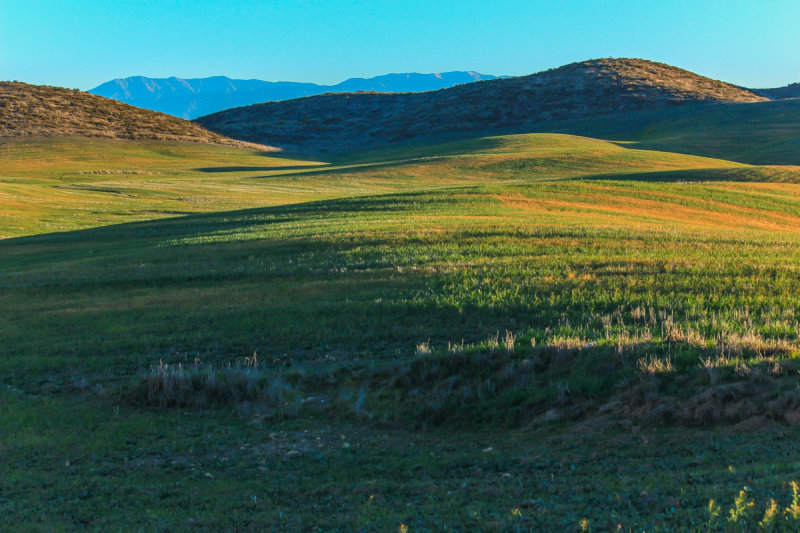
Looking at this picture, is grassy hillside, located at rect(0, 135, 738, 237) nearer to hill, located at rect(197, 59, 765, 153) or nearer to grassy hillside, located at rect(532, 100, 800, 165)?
grassy hillside, located at rect(532, 100, 800, 165)

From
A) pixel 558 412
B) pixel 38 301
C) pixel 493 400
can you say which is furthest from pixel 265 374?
pixel 38 301

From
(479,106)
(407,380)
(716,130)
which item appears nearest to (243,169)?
(479,106)

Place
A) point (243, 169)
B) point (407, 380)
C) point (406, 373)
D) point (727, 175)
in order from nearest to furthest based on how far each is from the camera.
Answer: point (407, 380), point (406, 373), point (727, 175), point (243, 169)

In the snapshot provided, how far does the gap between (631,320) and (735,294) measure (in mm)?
2859

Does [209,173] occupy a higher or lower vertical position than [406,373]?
higher

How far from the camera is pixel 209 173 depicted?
290 feet

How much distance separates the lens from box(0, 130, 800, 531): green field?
577 cm

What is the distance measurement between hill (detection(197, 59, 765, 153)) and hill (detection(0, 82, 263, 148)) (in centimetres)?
1158

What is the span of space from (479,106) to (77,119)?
79782mm

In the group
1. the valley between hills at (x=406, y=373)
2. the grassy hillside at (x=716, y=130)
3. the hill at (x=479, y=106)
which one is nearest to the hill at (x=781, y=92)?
the hill at (x=479, y=106)

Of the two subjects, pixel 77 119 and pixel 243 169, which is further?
pixel 77 119

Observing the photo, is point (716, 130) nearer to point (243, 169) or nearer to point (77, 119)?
point (243, 169)

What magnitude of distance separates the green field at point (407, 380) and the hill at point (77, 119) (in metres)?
100

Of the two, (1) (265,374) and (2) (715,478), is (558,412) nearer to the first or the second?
(2) (715,478)
